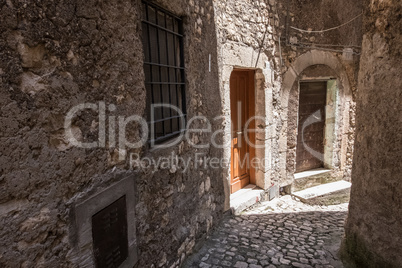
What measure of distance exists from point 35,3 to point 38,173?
2.68 ft

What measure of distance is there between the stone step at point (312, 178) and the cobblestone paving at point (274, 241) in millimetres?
1154

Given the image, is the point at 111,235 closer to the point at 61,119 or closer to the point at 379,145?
the point at 61,119

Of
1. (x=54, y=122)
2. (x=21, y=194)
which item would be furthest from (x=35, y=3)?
(x=21, y=194)

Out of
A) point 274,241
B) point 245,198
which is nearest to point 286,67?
point 245,198

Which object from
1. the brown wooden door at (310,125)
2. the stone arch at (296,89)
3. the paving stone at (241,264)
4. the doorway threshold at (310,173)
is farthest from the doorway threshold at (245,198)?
the brown wooden door at (310,125)

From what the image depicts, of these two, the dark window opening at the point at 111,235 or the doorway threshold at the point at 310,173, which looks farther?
the doorway threshold at the point at 310,173

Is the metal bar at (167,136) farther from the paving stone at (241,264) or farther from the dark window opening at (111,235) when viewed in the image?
the paving stone at (241,264)

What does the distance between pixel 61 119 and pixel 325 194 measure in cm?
559

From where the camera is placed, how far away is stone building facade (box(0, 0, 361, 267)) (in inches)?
48.1

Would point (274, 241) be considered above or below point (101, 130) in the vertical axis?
below

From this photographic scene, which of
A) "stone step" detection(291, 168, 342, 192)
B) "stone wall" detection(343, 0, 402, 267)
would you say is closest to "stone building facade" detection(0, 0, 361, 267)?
"stone wall" detection(343, 0, 402, 267)

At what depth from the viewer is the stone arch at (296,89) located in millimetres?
5383

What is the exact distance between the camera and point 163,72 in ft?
8.68

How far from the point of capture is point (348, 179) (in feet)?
21.6
